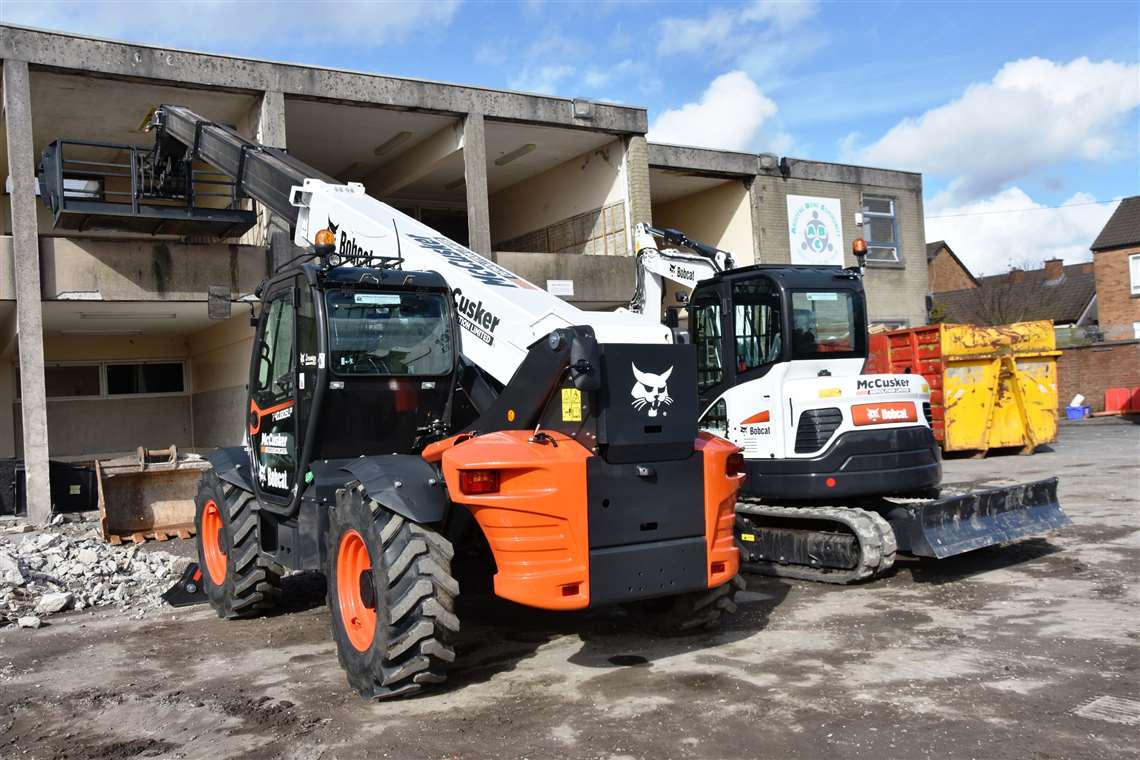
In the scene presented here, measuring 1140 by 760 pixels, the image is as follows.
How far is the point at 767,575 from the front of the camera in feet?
29.8

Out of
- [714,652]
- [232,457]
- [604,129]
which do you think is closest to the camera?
[714,652]

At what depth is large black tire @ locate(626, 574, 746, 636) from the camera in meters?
6.61

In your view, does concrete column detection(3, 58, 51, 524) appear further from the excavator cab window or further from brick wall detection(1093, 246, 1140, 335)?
brick wall detection(1093, 246, 1140, 335)

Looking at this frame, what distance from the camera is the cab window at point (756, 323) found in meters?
8.76

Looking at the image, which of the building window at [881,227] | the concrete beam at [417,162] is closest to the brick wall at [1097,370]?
the building window at [881,227]

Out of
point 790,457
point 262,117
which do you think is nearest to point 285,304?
point 790,457

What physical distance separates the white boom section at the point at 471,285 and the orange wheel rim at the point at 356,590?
1454mm

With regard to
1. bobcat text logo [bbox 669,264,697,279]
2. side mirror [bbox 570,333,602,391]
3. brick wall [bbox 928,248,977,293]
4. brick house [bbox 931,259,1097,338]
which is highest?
brick wall [bbox 928,248,977,293]

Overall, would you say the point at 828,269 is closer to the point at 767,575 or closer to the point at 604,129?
the point at 767,575

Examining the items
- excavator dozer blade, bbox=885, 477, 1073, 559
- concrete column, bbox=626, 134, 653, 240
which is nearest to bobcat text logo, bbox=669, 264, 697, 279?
excavator dozer blade, bbox=885, 477, 1073, 559

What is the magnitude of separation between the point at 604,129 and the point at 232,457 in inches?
489

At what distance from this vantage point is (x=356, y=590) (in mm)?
6137

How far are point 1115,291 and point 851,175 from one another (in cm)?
2116

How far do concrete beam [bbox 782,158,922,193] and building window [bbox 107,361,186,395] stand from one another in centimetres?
1490
